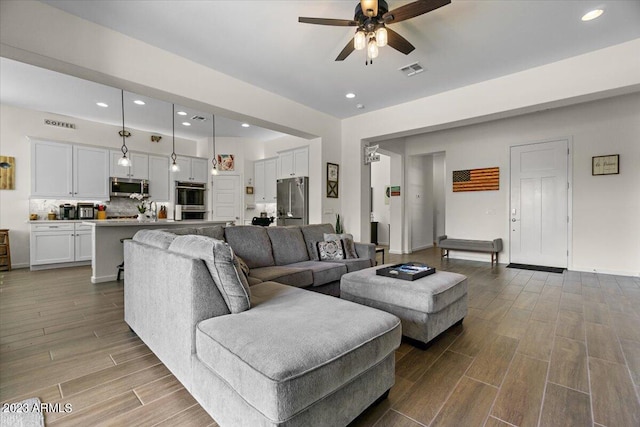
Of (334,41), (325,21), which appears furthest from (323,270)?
(334,41)

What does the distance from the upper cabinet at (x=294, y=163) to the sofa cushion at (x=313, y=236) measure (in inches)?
74.7

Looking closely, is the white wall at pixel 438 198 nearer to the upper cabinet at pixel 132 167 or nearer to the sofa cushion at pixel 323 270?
the sofa cushion at pixel 323 270

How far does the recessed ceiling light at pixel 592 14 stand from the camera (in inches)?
103

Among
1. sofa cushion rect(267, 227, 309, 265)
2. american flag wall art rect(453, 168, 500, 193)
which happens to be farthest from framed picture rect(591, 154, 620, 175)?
sofa cushion rect(267, 227, 309, 265)

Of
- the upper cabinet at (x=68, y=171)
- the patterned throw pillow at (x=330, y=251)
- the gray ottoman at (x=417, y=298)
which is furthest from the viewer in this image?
the upper cabinet at (x=68, y=171)

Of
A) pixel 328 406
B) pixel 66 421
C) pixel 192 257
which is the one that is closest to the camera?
pixel 328 406

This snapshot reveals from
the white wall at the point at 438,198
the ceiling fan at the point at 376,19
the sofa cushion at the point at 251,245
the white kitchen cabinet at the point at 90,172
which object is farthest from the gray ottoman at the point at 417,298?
the white wall at the point at 438,198

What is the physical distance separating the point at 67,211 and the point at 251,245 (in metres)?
4.96

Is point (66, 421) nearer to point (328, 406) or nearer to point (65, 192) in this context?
point (328, 406)

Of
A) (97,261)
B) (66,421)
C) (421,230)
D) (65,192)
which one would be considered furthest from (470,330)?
(65,192)

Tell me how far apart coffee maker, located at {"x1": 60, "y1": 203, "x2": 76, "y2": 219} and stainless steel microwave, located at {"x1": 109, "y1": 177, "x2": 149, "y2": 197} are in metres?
0.72

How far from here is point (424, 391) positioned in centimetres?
169

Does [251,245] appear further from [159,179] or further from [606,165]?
[606,165]

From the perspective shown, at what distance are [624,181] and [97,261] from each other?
8.30 metres
